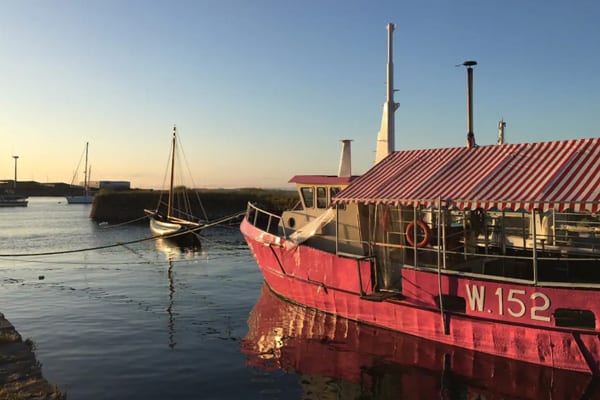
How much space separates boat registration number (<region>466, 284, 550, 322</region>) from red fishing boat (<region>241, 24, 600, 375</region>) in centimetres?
2

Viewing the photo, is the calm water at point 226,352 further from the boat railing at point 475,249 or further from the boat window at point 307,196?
the boat window at point 307,196

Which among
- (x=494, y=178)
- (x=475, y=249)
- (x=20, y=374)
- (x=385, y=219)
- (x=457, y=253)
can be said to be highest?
(x=494, y=178)

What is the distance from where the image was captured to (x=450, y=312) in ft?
38.4

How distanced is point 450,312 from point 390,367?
2077 mm

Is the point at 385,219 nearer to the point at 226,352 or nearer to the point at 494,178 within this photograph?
the point at 494,178

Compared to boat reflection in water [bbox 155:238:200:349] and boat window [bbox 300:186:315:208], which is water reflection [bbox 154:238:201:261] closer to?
boat reflection in water [bbox 155:238:200:349]

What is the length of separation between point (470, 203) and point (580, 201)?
7.32ft

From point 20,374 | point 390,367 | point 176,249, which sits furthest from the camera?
point 176,249

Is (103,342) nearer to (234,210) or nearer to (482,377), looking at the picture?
(482,377)

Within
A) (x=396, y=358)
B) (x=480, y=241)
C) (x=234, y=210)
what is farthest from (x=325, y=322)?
(x=234, y=210)

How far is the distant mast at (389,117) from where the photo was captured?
16.9 m

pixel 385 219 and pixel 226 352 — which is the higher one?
pixel 385 219

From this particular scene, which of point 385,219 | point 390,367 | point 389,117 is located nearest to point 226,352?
point 390,367

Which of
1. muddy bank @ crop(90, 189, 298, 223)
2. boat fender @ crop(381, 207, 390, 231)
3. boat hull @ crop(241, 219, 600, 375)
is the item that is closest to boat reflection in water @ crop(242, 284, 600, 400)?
boat hull @ crop(241, 219, 600, 375)
